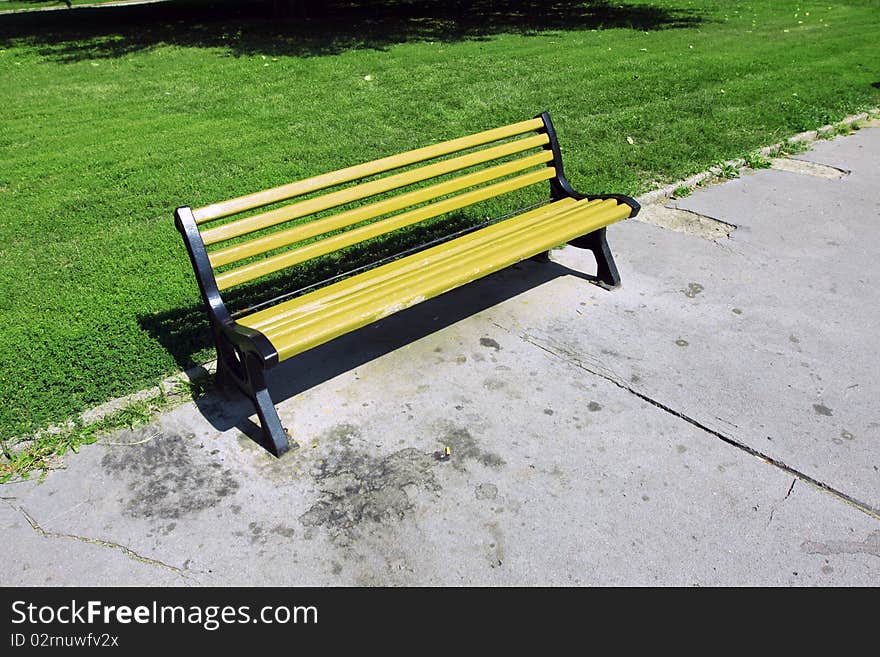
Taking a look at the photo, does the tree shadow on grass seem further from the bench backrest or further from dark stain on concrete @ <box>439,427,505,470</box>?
dark stain on concrete @ <box>439,427,505,470</box>

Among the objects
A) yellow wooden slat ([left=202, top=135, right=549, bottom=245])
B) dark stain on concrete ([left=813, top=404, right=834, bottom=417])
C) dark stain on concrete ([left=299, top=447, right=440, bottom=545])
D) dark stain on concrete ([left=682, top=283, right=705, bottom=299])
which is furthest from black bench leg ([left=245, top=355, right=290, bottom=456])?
dark stain on concrete ([left=682, top=283, right=705, bottom=299])

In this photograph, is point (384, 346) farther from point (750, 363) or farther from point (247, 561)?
point (750, 363)

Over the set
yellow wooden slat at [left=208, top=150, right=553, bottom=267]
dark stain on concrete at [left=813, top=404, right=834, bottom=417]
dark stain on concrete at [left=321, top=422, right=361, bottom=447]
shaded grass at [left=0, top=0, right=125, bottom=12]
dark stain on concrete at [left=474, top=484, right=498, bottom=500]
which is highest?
shaded grass at [left=0, top=0, right=125, bottom=12]

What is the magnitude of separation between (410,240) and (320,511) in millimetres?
2602

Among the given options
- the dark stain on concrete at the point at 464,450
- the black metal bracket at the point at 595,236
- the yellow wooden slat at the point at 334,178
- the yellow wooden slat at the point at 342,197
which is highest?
the yellow wooden slat at the point at 334,178

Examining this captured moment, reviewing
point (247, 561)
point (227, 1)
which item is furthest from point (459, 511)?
point (227, 1)

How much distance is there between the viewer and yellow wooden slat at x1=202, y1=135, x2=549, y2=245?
10.7 feet

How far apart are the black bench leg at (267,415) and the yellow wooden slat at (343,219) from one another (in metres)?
0.48

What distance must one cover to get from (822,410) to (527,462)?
4.77 feet

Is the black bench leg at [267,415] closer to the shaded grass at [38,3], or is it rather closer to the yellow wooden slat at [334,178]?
the yellow wooden slat at [334,178]

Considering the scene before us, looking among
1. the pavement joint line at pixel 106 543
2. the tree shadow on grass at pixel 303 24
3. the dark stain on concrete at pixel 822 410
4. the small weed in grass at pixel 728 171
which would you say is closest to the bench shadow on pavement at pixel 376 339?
the pavement joint line at pixel 106 543

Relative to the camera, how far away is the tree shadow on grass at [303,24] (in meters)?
11.6

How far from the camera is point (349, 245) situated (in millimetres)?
3865

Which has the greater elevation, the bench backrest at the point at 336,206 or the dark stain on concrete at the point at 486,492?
the bench backrest at the point at 336,206
